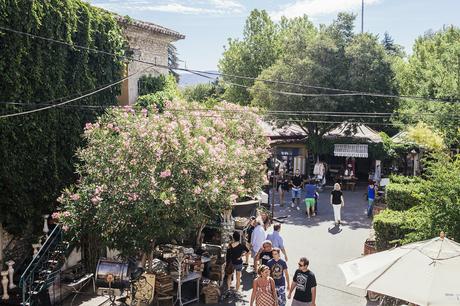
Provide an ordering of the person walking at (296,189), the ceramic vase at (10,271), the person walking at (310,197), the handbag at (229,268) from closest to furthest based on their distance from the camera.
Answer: the ceramic vase at (10,271), the handbag at (229,268), the person walking at (310,197), the person walking at (296,189)

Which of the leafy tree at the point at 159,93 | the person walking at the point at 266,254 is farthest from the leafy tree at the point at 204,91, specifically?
the person walking at the point at 266,254

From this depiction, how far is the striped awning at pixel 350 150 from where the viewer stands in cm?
2759

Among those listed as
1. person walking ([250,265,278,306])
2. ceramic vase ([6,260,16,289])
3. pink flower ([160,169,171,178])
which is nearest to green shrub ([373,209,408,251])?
person walking ([250,265,278,306])

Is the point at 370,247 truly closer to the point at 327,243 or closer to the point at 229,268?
the point at 327,243

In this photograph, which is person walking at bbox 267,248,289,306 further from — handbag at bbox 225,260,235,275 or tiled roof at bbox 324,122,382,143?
tiled roof at bbox 324,122,382,143

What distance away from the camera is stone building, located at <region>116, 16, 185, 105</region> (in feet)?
55.3

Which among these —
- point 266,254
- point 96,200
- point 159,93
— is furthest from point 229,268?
point 159,93

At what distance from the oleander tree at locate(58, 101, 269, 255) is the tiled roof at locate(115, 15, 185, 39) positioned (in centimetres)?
638

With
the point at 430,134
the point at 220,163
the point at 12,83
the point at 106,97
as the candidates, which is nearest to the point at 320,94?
the point at 430,134

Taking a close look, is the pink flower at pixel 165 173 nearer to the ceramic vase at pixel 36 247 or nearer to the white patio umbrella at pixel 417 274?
the white patio umbrella at pixel 417 274

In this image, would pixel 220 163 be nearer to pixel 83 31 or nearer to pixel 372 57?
pixel 83 31

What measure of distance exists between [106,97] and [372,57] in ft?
55.3

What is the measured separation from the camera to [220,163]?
10.5m

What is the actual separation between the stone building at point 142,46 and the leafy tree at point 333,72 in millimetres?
7707
